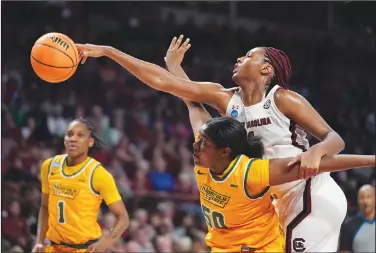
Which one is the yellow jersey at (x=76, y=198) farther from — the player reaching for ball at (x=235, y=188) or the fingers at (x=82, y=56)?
the player reaching for ball at (x=235, y=188)

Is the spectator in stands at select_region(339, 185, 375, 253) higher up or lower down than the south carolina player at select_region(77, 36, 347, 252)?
lower down

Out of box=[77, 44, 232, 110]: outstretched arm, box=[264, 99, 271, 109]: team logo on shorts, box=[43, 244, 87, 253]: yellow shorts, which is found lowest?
box=[43, 244, 87, 253]: yellow shorts

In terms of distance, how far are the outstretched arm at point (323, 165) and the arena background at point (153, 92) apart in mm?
4660

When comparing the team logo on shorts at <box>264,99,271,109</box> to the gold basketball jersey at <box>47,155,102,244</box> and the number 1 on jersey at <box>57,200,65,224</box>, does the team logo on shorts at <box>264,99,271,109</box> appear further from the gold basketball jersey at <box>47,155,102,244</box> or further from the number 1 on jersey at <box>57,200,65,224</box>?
the number 1 on jersey at <box>57,200,65,224</box>

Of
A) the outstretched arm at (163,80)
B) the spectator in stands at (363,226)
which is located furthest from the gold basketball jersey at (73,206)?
the spectator in stands at (363,226)

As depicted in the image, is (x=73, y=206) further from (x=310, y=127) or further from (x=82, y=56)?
(x=310, y=127)

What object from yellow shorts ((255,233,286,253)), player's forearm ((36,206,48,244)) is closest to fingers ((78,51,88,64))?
yellow shorts ((255,233,286,253))

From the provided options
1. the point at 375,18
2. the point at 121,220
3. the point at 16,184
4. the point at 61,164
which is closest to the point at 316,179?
the point at 121,220

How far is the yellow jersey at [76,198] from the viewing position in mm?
5898

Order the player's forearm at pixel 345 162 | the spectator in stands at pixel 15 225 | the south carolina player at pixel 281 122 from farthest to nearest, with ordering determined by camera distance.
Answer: the spectator in stands at pixel 15 225 < the south carolina player at pixel 281 122 < the player's forearm at pixel 345 162

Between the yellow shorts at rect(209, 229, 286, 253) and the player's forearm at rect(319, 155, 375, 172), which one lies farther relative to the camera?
the yellow shorts at rect(209, 229, 286, 253)

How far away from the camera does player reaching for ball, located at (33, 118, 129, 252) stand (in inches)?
232

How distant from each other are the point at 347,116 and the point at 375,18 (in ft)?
8.37

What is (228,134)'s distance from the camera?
417cm
